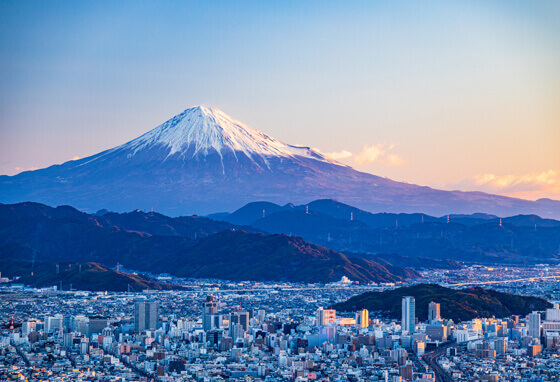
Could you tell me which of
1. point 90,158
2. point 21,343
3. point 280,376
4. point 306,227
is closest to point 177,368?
point 280,376

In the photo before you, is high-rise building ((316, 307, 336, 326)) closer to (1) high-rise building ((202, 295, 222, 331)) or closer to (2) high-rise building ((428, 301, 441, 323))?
(1) high-rise building ((202, 295, 222, 331))

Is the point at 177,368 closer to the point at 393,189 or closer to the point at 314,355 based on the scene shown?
the point at 314,355

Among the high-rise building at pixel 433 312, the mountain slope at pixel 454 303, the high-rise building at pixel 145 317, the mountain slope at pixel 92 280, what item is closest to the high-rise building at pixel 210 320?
the high-rise building at pixel 145 317

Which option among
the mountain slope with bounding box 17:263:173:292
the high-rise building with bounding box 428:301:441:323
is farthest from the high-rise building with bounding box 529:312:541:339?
the mountain slope with bounding box 17:263:173:292

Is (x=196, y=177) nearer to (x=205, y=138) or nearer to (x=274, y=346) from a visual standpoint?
(x=205, y=138)

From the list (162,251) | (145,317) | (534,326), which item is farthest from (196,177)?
(534,326)

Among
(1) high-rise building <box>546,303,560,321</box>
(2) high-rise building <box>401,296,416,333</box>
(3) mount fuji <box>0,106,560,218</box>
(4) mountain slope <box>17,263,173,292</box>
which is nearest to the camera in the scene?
(2) high-rise building <box>401,296,416,333</box>
